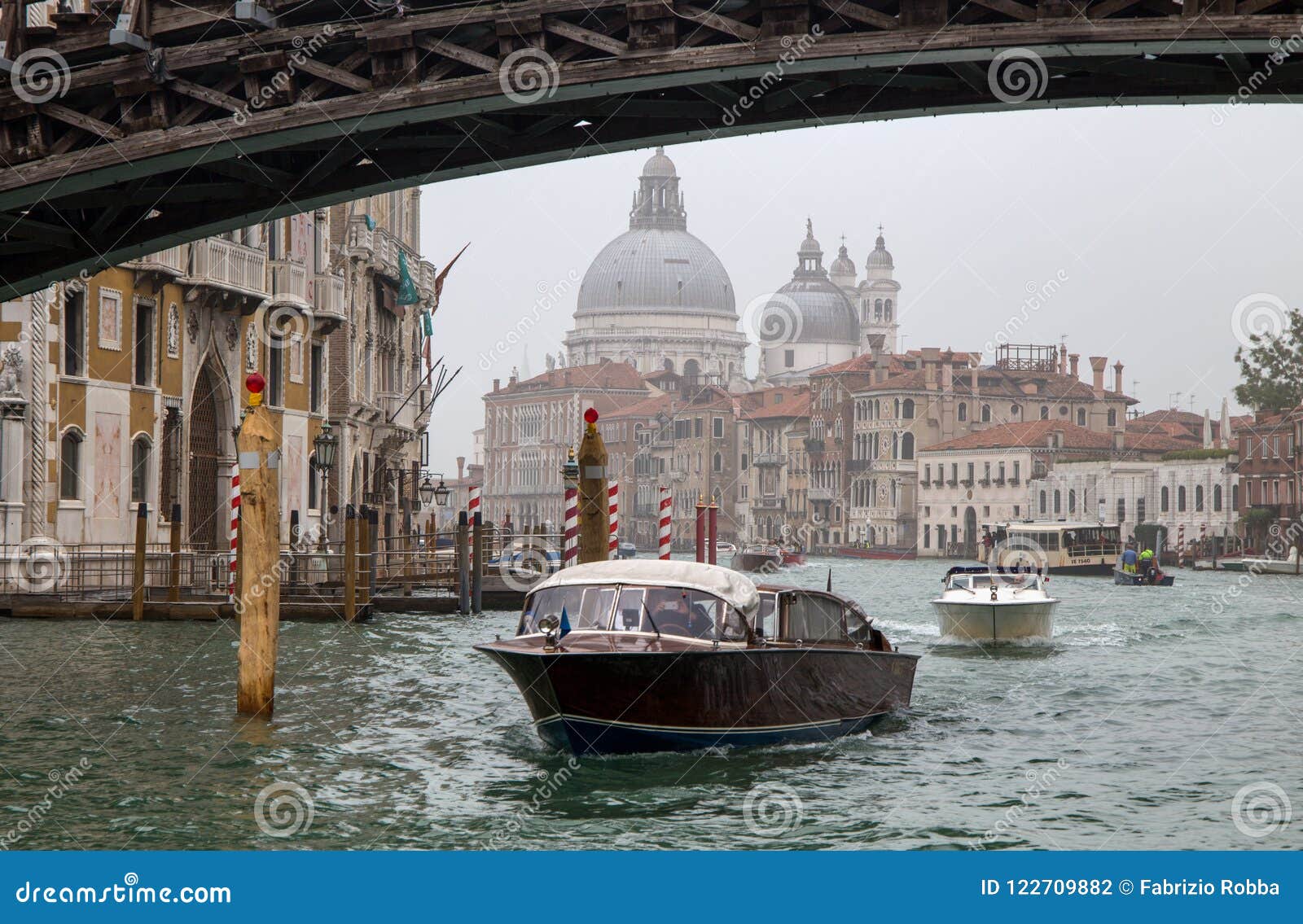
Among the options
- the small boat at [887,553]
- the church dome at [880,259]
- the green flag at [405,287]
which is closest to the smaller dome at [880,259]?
the church dome at [880,259]

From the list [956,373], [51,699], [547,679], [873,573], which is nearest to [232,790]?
[547,679]

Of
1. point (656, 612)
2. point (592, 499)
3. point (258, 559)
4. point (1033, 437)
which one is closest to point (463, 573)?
point (592, 499)

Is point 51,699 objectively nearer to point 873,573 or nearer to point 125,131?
point 125,131

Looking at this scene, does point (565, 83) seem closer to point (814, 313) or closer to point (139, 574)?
point (139, 574)

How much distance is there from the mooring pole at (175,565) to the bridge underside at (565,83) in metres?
10.0

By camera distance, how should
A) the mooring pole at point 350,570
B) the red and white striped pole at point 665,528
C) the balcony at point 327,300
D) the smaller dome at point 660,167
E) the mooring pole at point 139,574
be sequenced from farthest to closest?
the smaller dome at point 660,167
the balcony at point 327,300
the mooring pole at point 350,570
the mooring pole at point 139,574
the red and white striped pole at point 665,528

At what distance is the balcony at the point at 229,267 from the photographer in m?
32.0

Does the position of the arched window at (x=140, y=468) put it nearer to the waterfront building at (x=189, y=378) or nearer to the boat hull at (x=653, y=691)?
the waterfront building at (x=189, y=378)

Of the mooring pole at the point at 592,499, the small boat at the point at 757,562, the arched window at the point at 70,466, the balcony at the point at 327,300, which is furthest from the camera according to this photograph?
the small boat at the point at 757,562

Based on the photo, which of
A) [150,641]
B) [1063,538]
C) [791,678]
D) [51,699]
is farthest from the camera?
[1063,538]

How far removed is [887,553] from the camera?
10712cm

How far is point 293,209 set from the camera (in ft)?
58.0

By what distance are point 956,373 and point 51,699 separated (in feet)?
309

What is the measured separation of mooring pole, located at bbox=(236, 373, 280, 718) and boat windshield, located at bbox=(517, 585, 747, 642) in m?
2.37
